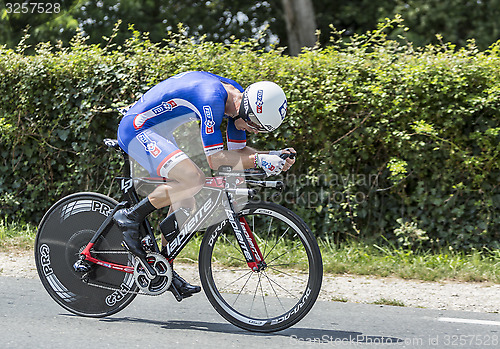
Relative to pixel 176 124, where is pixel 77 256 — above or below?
below

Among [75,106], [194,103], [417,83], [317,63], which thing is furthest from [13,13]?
[194,103]

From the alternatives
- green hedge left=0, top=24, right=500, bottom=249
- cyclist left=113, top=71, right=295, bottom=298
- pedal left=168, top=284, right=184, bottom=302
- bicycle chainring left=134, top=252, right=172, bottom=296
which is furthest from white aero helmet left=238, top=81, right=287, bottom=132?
green hedge left=0, top=24, right=500, bottom=249

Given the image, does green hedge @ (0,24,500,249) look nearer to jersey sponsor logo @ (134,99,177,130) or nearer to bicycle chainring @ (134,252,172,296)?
jersey sponsor logo @ (134,99,177,130)

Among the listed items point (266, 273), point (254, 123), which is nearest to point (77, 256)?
point (266, 273)

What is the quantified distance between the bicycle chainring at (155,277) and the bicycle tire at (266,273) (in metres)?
0.25

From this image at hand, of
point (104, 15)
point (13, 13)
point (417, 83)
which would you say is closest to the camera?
point (417, 83)

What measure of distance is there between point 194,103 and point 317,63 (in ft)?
10.3

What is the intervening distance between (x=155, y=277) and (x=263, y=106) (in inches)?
58.2

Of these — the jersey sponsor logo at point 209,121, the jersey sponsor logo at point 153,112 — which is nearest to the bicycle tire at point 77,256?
the jersey sponsor logo at point 153,112

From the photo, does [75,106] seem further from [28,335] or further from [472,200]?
[472,200]

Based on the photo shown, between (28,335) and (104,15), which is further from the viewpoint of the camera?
(104,15)

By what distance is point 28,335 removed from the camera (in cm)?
450

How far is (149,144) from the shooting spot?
15.3ft

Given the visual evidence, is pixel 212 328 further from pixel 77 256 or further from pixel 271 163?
pixel 271 163
